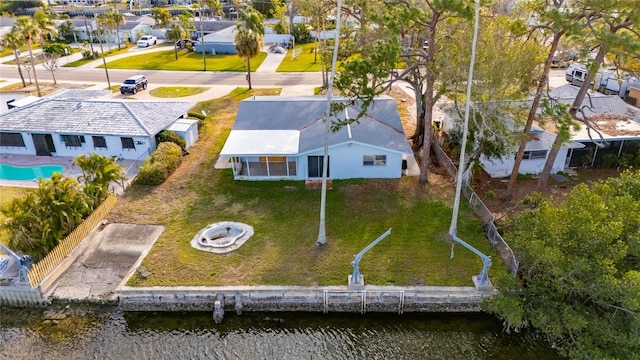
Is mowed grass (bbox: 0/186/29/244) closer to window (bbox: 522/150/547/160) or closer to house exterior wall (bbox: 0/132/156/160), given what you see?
house exterior wall (bbox: 0/132/156/160)

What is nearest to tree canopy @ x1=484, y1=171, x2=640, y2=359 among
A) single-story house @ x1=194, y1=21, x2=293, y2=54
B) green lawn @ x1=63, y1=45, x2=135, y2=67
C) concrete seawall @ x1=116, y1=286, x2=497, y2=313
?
concrete seawall @ x1=116, y1=286, x2=497, y2=313

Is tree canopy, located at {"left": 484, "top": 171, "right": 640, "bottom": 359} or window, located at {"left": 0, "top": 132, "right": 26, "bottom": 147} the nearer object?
tree canopy, located at {"left": 484, "top": 171, "right": 640, "bottom": 359}

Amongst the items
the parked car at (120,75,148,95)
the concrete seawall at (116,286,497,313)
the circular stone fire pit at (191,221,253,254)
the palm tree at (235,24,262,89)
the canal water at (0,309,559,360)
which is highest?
the palm tree at (235,24,262,89)

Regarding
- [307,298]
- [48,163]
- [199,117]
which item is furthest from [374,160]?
[48,163]

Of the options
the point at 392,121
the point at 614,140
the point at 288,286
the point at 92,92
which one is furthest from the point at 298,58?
→ the point at 288,286

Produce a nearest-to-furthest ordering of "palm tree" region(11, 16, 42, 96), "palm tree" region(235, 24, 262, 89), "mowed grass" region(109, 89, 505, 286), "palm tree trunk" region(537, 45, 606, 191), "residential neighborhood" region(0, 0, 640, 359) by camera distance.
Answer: "residential neighborhood" region(0, 0, 640, 359), "mowed grass" region(109, 89, 505, 286), "palm tree trunk" region(537, 45, 606, 191), "palm tree" region(235, 24, 262, 89), "palm tree" region(11, 16, 42, 96)

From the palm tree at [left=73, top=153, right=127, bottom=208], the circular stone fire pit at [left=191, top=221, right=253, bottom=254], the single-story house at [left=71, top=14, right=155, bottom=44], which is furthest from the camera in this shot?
the single-story house at [left=71, top=14, right=155, bottom=44]

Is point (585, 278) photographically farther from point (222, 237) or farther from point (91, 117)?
point (91, 117)
